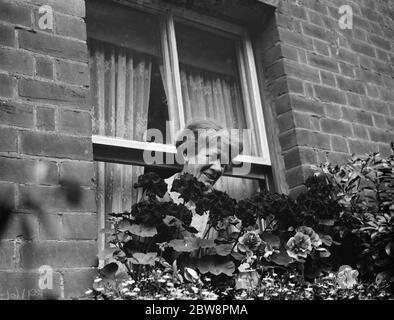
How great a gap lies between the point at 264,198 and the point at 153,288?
83cm

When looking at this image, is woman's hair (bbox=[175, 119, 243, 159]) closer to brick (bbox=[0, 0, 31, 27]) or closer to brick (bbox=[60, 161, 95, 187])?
brick (bbox=[60, 161, 95, 187])

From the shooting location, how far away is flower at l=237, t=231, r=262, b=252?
103 inches

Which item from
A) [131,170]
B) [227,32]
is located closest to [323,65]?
[227,32]

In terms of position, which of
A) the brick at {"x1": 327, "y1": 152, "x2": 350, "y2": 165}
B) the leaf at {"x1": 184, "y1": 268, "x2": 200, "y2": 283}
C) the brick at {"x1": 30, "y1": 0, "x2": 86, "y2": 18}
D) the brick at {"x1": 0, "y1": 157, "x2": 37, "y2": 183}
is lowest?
the leaf at {"x1": 184, "y1": 268, "x2": 200, "y2": 283}

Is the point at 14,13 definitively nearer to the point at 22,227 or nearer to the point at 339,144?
the point at 22,227

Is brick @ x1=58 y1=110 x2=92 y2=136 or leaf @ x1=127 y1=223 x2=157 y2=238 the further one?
brick @ x1=58 y1=110 x2=92 y2=136

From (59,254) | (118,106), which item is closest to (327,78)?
(118,106)

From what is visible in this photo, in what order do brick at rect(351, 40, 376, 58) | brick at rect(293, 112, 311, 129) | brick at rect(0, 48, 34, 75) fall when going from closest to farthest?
brick at rect(0, 48, 34, 75) < brick at rect(293, 112, 311, 129) < brick at rect(351, 40, 376, 58)

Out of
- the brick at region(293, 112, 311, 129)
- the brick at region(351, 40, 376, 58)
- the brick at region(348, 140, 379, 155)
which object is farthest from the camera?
the brick at region(351, 40, 376, 58)

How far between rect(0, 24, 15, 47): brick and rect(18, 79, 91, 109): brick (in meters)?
0.21

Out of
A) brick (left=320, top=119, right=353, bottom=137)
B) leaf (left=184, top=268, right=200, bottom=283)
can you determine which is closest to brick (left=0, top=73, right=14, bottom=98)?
leaf (left=184, top=268, right=200, bottom=283)

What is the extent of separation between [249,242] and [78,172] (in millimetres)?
941

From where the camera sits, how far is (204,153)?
9.64 feet

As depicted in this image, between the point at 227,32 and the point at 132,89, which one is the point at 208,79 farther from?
the point at 132,89
